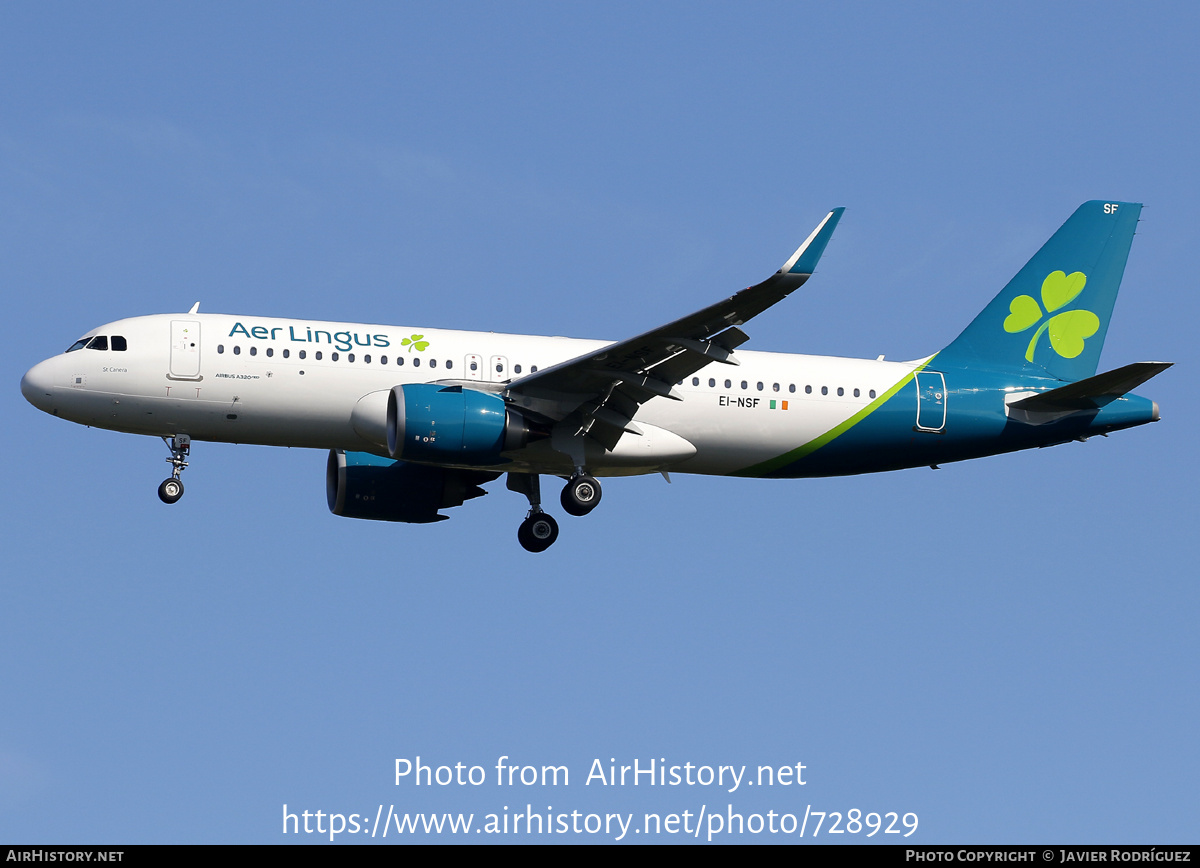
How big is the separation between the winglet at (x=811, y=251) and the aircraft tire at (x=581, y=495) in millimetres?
8655

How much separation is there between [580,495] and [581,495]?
0.02 metres

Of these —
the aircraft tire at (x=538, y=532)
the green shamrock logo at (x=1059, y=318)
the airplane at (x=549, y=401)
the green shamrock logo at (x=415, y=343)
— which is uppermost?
the green shamrock logo at (x=1059, y=318)

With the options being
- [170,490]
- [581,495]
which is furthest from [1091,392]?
[170,490]

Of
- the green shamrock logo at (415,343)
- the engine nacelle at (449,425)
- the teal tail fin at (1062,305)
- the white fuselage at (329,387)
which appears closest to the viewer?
the engine nacelle at (449,425)

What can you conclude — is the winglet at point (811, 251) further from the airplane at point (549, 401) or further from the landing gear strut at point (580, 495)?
the landing gear strut at point (580, 495)

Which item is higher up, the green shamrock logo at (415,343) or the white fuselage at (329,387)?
the green shamrock logo at (415,343)

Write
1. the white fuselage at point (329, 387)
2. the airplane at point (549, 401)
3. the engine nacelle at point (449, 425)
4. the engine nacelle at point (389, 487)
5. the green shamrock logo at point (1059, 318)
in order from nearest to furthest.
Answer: the engine nacelle at point (449, 425)
the airplane at point (549, 401)
the white fuselage at point (329, 387)
the engine nacelle at point (389, 487)
the green shamrock logo at point (1059, 318)

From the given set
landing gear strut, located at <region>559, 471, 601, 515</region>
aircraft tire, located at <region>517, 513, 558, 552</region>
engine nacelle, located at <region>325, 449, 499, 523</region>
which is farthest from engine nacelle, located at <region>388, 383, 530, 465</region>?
engine nacelle, located at <region>325, 449, 499, 523</region>

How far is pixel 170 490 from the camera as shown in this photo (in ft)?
115

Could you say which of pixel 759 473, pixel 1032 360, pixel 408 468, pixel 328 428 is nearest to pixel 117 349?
pixel 328 428

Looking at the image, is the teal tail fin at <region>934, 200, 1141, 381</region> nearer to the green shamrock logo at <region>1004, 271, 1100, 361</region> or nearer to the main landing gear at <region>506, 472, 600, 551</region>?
the green shamrock logo at <region>1004, 271, 1100, 361</region>

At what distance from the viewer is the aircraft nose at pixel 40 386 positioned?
113 ft

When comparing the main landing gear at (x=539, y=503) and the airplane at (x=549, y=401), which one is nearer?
the airplane at (x=549, y=401)

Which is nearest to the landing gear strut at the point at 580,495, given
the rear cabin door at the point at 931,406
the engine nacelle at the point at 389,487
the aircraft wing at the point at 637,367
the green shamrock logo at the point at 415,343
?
→ the aircraft wing at the point at 637,367
